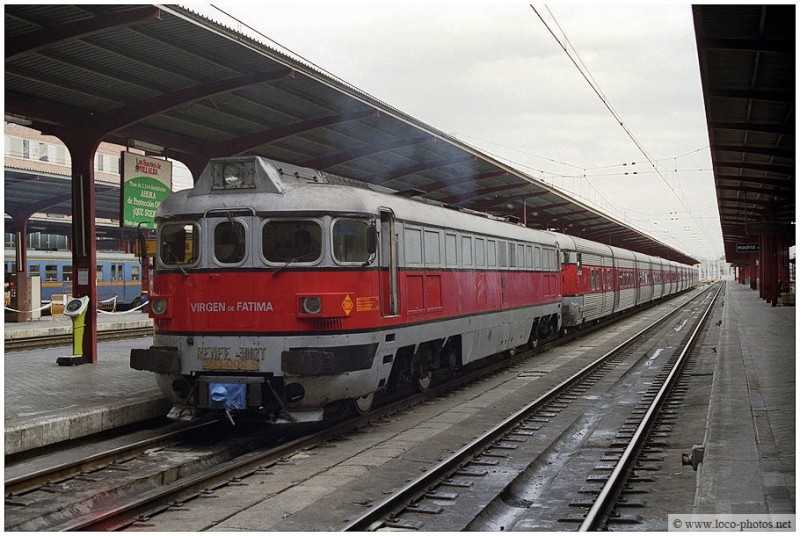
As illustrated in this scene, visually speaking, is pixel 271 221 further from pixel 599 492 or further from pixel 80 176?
pixel 80 176

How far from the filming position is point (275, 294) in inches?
396

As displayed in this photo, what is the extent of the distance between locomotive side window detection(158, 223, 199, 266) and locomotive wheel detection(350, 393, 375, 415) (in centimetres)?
297

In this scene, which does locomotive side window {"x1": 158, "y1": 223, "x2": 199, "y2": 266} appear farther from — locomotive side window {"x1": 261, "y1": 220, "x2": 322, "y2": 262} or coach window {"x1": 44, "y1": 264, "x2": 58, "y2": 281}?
coach window {"x1": 44, "y1": 264, "x2": 58, "y2": 281}

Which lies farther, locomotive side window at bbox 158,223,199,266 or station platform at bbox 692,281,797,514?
locomotive side window at bbox 158,223,199,266

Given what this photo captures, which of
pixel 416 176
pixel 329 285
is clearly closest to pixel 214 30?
pixel 329 285

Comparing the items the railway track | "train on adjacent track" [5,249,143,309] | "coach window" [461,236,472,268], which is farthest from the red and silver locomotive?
"train on adjacent track" [5,249,143,309]

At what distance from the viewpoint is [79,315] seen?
48.3 feet

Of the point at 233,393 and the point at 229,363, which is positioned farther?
the point at 229,363

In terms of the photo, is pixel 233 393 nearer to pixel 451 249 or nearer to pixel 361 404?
pixel 361 404

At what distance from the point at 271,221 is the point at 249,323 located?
4.37ft

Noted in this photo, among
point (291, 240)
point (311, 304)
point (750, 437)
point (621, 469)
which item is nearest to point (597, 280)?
point (750, 437)

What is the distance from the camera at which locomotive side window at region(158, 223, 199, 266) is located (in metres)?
10.6

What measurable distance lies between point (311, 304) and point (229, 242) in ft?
4.56

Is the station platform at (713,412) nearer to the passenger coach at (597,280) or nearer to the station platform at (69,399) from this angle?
the station platform at (69,399)
